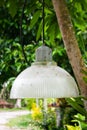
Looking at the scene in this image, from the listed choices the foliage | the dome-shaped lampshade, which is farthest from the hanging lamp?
the foliage

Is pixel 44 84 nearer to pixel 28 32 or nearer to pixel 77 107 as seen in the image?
pixel 77 107

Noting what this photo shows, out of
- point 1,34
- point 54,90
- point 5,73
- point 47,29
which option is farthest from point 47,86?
point 5,73

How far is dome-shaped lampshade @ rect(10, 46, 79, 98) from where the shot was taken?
763 mm

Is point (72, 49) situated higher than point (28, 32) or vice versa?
point (28, 32)

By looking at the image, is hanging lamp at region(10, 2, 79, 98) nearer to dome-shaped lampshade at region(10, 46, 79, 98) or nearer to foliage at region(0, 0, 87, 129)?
dome-shaped lampshade at region(10, 46, 79, 98)

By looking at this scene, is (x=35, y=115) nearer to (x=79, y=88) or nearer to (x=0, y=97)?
(x=79, y=88)

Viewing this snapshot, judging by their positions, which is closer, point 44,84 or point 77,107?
point 44,84

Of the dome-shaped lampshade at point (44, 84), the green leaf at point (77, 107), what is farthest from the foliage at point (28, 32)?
the dome-shaped lampshade at point (44, 84)

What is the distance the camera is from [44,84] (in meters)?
0.77

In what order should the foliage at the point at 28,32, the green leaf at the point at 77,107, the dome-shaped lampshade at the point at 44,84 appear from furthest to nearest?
1. the foliage at the point at 28,32
2. the green leaf at the point at 77,107
3. the dome-shaped lampshade at the point at 44,84

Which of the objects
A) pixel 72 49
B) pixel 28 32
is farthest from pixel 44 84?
pixel 28 32

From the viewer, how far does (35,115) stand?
8039 mm

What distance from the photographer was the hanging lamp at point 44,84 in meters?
0.76

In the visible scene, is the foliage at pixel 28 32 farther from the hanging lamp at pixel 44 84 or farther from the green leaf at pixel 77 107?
the hanging lamp at pixel 44 84
